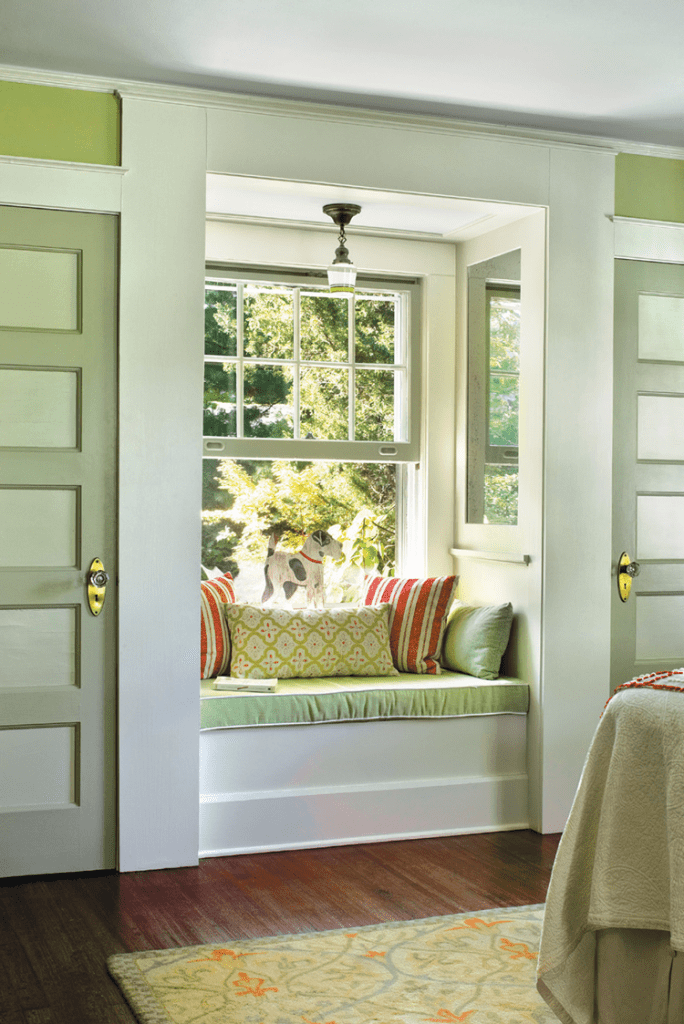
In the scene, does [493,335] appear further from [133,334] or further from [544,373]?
[133,334]

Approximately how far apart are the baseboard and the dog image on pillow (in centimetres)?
98

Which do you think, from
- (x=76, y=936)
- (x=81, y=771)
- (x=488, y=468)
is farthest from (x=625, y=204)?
(x=76, y=936)

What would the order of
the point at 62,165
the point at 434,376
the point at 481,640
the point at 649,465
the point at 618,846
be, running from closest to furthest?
the point at 618,846 → the point at 62,165 → the point at 481,640 → the point at 649,465 → the point at 434,376

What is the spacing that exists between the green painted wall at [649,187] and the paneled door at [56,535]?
205 centimetres

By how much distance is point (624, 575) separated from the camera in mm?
4336

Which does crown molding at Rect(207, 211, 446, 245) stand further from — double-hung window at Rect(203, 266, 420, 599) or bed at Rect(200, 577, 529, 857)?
bed at Rect(200, 577, 529, 857)

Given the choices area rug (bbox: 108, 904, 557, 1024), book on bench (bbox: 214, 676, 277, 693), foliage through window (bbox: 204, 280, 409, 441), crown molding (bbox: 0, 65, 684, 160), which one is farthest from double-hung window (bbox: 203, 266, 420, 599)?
area rug (bbox: 108, 904, 557, 1024)

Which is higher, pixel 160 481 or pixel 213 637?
pixel 160 481

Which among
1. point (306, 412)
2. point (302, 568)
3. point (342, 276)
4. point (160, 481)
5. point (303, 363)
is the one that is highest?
point (342, 276)

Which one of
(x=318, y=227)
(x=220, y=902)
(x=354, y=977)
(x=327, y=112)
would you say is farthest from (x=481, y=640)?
(x=327, y=112)

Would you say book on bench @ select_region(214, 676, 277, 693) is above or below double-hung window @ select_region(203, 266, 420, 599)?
below

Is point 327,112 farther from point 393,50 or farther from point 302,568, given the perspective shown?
point 302,568

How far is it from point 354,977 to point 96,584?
1.56 m

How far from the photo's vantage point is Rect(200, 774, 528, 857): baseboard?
385 cm
